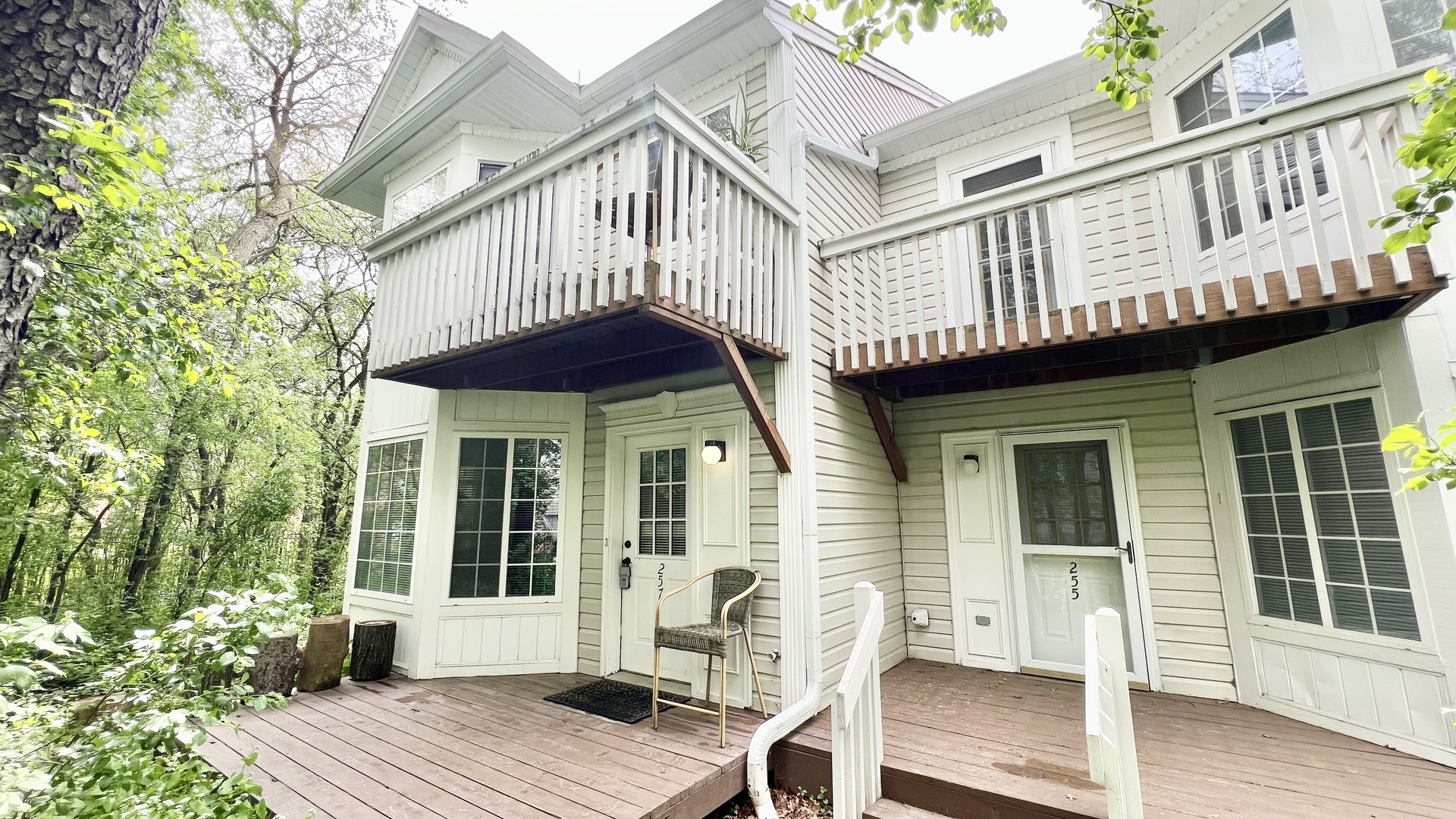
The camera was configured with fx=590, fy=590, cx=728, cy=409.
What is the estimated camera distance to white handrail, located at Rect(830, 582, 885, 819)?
2623 mm

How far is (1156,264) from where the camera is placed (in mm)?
4051

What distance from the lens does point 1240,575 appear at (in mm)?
3848

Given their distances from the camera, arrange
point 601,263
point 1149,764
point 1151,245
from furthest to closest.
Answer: point 1151,245, point 601,263, point 1149,764

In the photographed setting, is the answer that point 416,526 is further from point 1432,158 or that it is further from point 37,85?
point 1432,158

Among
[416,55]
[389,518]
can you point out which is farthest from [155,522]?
[416,55]

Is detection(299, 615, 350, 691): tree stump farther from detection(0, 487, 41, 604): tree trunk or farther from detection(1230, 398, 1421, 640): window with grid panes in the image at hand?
detection(1230, 398, 1421, 640): window with grid panes

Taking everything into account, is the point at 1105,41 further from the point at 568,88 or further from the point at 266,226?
the point at 266,226

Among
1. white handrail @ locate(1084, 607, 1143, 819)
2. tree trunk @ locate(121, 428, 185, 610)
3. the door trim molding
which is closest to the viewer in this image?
white handrail @ locate(1084, 607, 1143, 819)

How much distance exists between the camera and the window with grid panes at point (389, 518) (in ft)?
17.1

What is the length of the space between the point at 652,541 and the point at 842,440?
1704 mm

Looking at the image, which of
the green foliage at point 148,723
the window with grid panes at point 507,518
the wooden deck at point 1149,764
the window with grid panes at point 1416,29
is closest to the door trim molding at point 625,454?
the window with grid panes at point 507,518

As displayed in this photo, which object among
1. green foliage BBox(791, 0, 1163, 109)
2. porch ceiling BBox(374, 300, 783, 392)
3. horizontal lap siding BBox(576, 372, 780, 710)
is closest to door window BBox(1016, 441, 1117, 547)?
horizontal lap siding BBox(576, 372, 780, 710)

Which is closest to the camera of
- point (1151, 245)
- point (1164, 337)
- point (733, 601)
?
point (1164, 337)

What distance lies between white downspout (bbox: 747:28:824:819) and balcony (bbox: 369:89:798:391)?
0.47 ft
